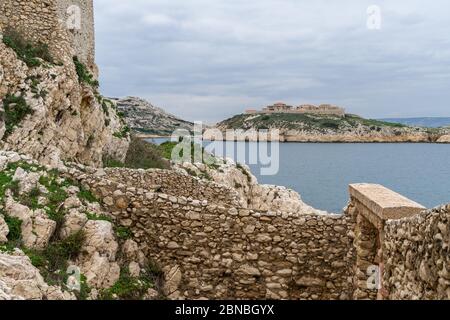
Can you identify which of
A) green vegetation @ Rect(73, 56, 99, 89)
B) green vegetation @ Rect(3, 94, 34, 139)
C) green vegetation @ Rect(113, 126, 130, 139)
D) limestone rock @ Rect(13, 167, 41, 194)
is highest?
green vegetation @ Rect(73, 56, 99, 89)

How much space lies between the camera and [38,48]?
1466 cm

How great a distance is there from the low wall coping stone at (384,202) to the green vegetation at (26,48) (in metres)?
10.2

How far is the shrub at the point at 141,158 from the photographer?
18.7 meters

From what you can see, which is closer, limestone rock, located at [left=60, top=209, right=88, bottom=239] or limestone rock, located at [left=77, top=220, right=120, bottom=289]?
limestone rock, located at [left=77, top=220, right=120, bottom=289]

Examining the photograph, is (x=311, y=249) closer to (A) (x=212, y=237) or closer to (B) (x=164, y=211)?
(A) (x=212, y=237)

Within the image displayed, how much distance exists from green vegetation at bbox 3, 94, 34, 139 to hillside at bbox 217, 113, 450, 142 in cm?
12537

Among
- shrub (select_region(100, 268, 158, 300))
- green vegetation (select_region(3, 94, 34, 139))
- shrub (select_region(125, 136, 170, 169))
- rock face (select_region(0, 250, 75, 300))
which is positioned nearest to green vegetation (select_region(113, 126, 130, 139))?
shrub (select_region(125, 136, 170, 169))

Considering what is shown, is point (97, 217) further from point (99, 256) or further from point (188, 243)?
point (188, 243)

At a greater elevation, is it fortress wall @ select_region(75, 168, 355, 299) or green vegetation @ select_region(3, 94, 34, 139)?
green vegetation @ select_region(3, 94, 34, 139)

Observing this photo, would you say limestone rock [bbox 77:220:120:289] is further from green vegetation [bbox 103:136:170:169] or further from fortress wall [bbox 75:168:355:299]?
green vegetation [bbox 103:136:170:169]

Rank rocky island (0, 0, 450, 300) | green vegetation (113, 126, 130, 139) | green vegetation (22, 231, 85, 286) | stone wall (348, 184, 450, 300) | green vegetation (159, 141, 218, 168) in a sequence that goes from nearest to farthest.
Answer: stone wall (348, 184, 450, 300)
rocky island (0, 0, 450, 300)
green vegetation (22, 231, 85, 286)
green vegetation (113, 126, 130, 139)
green vegetation (159, 141, 218, 168)

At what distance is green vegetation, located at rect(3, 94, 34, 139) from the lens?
12.2m

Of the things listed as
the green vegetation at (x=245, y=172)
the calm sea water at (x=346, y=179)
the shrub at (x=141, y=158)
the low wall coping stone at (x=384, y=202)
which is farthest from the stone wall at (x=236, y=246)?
the calm sea water at (x=346, y=179)
